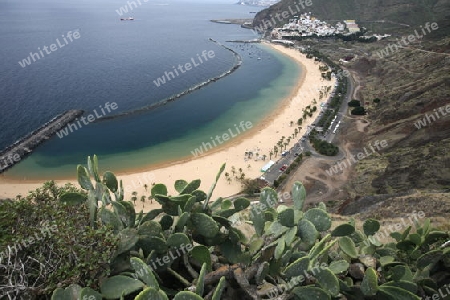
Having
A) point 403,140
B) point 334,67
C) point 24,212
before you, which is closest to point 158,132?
point 403,140

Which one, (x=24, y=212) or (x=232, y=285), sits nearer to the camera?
(x=232, y=285)

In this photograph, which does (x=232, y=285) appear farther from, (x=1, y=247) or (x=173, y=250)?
(x=1, y=247)
